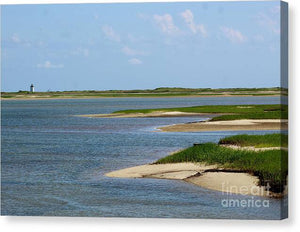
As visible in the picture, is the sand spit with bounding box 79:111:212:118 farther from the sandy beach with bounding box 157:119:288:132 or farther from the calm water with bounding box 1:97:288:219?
the sandy beach with bounding box 157:119:288:132

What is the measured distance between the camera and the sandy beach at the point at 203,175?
54.0 feet

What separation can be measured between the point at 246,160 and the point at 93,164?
3717 mm

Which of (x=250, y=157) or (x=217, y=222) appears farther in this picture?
(x=250, y=157)

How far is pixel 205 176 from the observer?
17.5 meters

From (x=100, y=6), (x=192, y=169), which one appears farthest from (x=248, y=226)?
(x=100, y=6)

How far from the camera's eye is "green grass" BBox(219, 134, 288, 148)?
51.9 feet

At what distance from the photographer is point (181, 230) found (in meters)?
15.9

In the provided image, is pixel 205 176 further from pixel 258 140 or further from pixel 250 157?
pixel 258 140

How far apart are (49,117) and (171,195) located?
6658 mm

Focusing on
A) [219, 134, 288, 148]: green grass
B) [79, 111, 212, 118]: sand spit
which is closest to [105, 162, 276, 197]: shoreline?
[219, 134, 288, 148]: green grass

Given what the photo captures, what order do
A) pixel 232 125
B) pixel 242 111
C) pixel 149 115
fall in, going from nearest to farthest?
1. pixel 242 111
2. pixel 232 125
3. pixel 149 115

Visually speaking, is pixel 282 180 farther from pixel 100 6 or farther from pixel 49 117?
pixel 49 117

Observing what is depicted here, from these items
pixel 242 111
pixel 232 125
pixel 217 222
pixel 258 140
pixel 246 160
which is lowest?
pixel 217 222

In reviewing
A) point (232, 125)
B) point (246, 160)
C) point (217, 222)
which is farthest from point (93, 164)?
point (217, 222)
